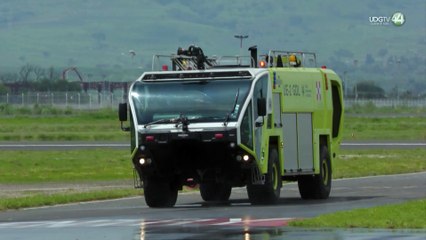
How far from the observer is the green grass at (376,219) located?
2330cm

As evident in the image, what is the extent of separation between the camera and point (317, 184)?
33656 millimetres

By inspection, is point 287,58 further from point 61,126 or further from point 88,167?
point 61,126

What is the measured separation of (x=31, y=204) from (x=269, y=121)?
582 cm

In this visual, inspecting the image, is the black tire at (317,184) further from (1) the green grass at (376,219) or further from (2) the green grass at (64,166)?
(2) the green grass at (64,166)

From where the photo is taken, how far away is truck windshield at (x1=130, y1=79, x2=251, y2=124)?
2969cm

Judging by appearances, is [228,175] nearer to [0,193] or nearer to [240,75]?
[240,75]

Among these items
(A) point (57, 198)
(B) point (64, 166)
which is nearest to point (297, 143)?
(A) point (57, 198)

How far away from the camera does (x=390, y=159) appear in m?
55.2

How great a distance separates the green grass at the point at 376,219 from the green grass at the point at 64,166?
20166 millimetres

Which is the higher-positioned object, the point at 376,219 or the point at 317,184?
the point at 376,219

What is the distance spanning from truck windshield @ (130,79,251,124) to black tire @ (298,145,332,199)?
453cm

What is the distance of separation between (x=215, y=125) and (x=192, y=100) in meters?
0.94

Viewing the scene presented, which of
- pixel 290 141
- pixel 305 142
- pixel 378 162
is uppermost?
pixel 290 141

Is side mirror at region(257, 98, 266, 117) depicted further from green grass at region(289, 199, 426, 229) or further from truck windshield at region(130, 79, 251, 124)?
green grass at region(289, 199, 426, 229)
